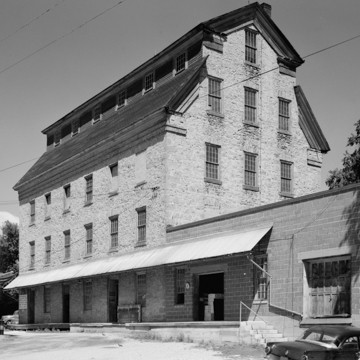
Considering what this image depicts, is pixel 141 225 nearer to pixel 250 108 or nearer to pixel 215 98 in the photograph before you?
pixel 215 98

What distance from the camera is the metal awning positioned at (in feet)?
94.6

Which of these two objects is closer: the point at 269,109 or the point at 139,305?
the point at 139,305

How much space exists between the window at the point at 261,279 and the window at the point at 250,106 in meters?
12.0

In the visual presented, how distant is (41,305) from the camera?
48.2 m

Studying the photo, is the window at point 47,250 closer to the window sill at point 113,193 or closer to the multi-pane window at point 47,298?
the multi-pane window at point 47,298

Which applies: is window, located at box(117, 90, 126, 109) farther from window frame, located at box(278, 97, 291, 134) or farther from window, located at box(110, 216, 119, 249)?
window frame, located at box(278, 97, 291, 134)

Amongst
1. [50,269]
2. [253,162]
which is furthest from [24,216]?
[253,162]

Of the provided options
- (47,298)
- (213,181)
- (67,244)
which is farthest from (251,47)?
(47,298)

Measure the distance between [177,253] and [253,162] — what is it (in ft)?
29.1

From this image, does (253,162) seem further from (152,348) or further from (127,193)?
(152,348)

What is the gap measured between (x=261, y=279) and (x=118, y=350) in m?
6.71

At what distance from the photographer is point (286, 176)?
1593 inches

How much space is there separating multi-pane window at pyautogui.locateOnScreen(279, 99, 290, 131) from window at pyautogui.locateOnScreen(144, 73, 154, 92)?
7513 mm

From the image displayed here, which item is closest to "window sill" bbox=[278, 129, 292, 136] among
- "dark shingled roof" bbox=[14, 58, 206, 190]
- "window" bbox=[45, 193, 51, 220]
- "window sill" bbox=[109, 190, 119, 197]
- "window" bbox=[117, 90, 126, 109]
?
"dark shingled roof" bbox=[14, 58, 206, 190]
